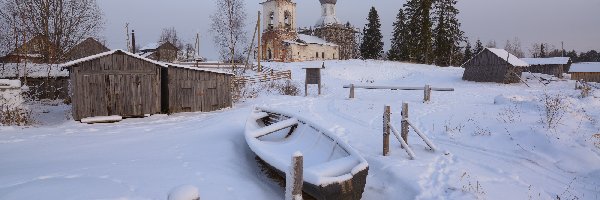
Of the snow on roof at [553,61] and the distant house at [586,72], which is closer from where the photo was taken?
the snow on roof at [553,61]

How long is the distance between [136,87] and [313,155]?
10075mm

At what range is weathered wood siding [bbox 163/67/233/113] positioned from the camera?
593 inches

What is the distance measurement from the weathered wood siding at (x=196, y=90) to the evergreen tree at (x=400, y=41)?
1553 inches

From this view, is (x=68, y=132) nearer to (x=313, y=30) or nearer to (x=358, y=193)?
(x=358, y=193)

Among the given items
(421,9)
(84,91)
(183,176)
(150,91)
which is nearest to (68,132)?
(84,91)

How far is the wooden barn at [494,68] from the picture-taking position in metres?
28.8

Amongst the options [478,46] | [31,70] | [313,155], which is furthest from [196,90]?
[478,46]

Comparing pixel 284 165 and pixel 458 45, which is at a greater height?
pixel 458 45

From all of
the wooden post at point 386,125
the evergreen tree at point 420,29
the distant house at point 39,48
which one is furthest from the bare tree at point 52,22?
the evergreen tree at point 420,29

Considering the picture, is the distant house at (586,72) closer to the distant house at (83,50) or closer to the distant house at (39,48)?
the distant house at (83,50)

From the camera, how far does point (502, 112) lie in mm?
12234

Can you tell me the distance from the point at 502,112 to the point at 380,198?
8303mm

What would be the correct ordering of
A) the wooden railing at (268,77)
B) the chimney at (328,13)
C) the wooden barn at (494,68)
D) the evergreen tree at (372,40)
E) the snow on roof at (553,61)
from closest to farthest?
the wooden barn at (494,68) < the wooden railing at (268,77) < the snow on roof at (553,61) < the evergreen tree at (372,40) < the chimney at (328,13)

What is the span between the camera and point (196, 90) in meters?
15.6
